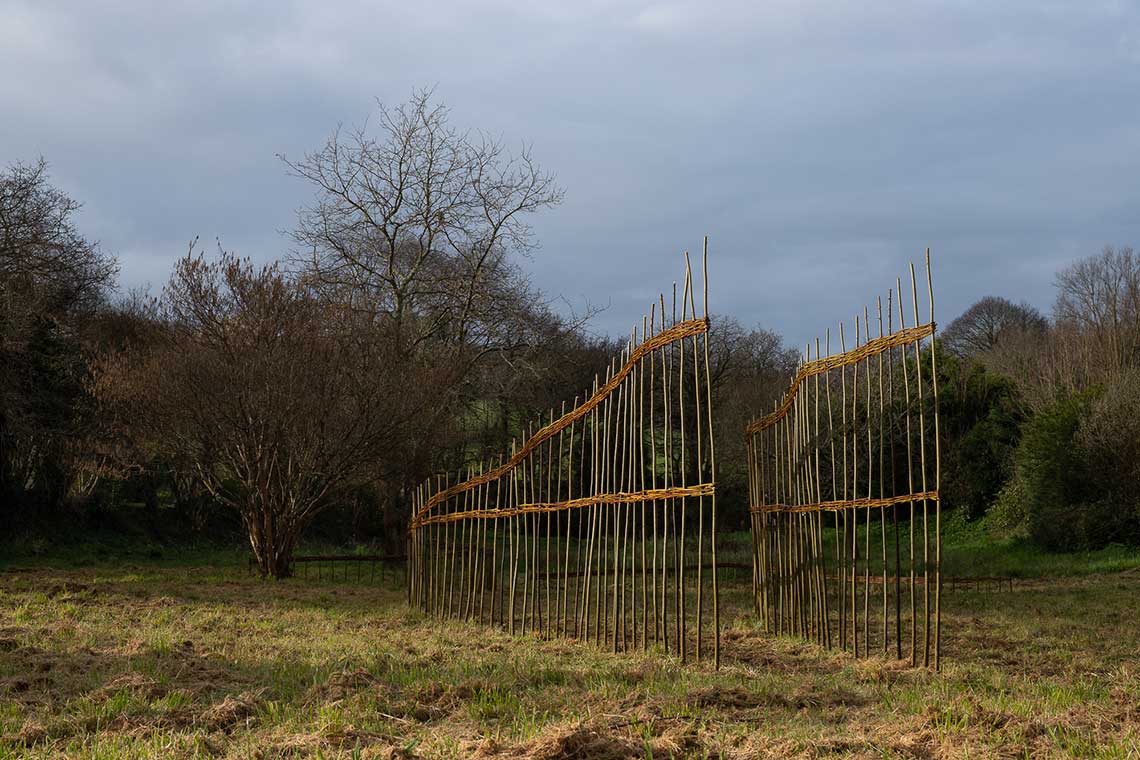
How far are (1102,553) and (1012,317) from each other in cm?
2270

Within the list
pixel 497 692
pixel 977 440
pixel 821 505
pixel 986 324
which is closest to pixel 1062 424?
pixel 977 440

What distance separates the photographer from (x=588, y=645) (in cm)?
694

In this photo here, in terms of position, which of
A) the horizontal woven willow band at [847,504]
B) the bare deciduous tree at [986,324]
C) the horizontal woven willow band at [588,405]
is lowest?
the horizontal woven willow band at [847,504]

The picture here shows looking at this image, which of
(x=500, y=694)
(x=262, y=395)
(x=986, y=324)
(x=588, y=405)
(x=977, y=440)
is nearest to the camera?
(x=500, y=694)

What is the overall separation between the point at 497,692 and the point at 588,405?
288 cm

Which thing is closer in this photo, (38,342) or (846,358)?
(846,358)

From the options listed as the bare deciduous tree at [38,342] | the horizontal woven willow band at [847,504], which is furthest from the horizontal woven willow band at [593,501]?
the bare deciduous tree at [38,342]

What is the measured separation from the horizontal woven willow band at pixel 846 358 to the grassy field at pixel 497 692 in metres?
1.85

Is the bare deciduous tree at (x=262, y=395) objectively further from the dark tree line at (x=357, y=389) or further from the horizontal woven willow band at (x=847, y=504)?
the horizontal woven willow band at (x=847, y=504)

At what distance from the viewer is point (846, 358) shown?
7.10 m

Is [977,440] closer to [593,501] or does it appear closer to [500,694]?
[593,501]

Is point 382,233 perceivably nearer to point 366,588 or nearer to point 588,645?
point 366,588

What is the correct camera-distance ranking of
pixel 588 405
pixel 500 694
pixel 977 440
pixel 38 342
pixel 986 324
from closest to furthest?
1. pixel 500 694
2. pixel 588 405
3. pixel 38 342
4. pixel 977 440
5. pixel 986 324

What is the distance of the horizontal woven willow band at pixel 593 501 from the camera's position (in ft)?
19.1
